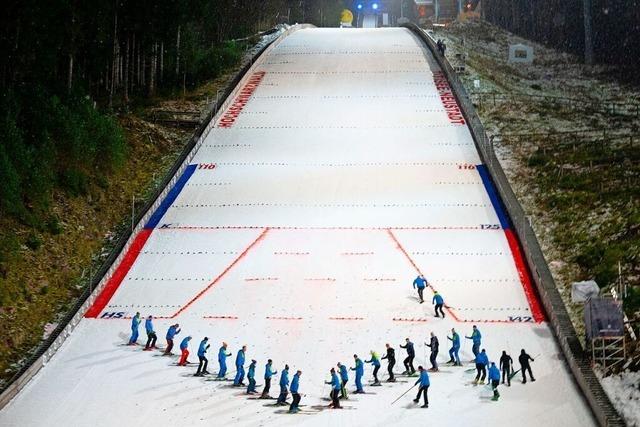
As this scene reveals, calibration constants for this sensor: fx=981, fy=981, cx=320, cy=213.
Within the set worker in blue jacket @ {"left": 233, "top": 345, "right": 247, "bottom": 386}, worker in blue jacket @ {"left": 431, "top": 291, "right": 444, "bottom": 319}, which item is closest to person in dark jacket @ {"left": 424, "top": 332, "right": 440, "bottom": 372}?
worker in blue jacket @ {"left": 431, "top": 291, "right": 444, "bottom": 319}

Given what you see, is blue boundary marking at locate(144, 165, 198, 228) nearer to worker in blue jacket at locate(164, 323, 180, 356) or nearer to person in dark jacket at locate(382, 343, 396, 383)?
worker in blue jacket at locate(164, 323, 180, 356)

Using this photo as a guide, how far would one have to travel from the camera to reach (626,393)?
17.3 m

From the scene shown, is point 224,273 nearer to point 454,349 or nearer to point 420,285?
point 420,285

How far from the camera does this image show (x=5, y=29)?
1181 inches

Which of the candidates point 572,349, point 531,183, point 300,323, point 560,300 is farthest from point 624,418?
point 531,183

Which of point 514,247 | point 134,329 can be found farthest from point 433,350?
point 514,247

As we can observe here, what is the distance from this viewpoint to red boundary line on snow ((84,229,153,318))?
22.5 m

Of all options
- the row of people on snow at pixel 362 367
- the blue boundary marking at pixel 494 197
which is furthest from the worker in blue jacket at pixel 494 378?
the blue boundary marking at pixel 494 197

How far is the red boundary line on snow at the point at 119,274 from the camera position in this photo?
2245 cm

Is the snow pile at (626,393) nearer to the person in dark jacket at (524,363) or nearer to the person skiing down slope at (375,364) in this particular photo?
the person in dark jacket at (524,363)

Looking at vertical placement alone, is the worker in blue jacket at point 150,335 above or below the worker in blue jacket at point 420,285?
below

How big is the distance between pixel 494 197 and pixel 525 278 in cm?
568

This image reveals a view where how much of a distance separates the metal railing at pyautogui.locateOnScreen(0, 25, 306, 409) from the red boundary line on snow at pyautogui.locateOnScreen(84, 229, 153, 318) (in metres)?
0.10

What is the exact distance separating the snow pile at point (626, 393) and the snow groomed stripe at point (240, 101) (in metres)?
21.2
